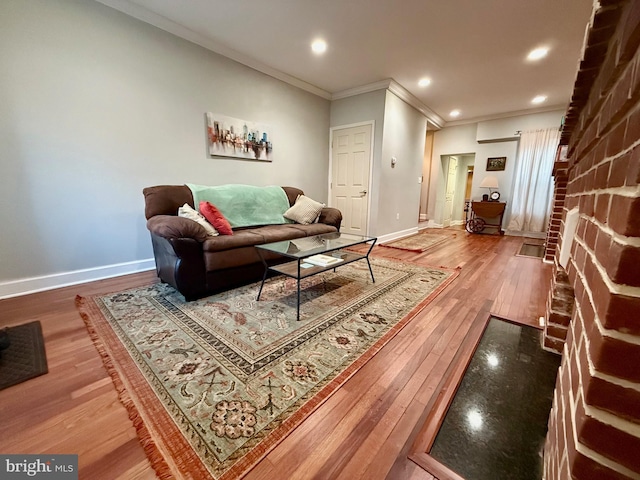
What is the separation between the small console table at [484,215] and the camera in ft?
18.7

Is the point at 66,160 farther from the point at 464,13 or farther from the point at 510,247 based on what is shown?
the point at 510,247

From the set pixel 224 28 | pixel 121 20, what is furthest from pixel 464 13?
pixel 121 20

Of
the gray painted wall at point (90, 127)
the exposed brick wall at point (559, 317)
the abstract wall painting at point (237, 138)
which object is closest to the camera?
the exposed brick wall at point (559, 317)

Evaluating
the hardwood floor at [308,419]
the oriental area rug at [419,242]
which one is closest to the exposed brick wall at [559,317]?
the hardwood floor at [308,419]

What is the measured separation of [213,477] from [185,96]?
3.34 meters

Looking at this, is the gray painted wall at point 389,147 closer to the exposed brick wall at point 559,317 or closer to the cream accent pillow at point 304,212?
the cream accent pillow at point 304,212

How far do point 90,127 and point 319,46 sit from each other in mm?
2514

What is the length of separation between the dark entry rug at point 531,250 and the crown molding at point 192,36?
14.2 feet

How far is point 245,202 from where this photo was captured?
10.1 ft

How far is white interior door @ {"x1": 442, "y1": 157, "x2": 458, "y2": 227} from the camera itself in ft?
22.4

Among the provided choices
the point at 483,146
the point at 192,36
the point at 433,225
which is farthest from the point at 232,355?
the point at 483,146

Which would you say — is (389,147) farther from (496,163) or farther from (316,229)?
(496,163)

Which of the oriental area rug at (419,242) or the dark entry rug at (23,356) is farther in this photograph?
the oriental area rug at (419,242)

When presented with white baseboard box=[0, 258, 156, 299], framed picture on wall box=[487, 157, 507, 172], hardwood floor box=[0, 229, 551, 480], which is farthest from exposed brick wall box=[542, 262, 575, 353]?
framed picture on wall box=[487, 157, 507, 172]
